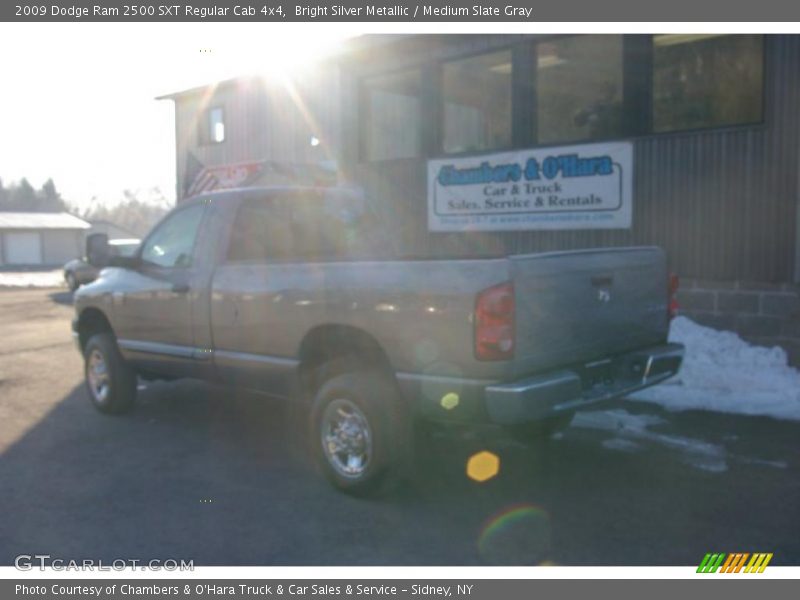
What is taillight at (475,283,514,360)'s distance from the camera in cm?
425

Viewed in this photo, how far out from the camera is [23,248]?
53.2 meters

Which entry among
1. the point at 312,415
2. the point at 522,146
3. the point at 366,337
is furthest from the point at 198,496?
the point at 522,146

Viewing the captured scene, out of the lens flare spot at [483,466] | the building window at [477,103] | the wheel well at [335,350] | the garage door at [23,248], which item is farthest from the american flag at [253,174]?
the garage door at [23,248]

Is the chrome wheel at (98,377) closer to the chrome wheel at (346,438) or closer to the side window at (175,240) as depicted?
the side window at (175,240)

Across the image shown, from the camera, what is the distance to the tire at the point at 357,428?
473 centimetres

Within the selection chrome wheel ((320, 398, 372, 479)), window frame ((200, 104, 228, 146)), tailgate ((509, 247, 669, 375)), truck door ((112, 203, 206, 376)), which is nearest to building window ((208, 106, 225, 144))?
window frame ((200, 104, 228, 146))

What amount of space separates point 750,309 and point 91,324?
7089 millimetres

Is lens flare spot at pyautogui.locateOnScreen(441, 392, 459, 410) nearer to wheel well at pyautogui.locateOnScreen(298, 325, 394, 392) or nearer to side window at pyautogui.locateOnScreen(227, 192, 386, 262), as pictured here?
wheel well at pyautogui.locateOnScreen(298, 325, 394, 392)

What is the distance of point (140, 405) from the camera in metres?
7.94

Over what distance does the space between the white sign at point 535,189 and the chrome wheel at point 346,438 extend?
20.5ft

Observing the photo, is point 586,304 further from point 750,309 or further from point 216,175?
point 216,175

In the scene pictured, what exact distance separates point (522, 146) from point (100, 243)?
6282 mm

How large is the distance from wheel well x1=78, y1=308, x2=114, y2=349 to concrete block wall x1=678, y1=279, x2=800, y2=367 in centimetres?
651

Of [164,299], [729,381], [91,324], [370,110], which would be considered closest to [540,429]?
[729,381]
